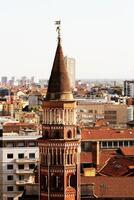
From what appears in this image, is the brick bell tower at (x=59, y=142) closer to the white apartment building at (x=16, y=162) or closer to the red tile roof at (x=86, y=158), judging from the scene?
the red tile roof at (x=86, y=158)

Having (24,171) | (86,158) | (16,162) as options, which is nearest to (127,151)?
(86,158)

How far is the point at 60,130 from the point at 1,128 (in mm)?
31645

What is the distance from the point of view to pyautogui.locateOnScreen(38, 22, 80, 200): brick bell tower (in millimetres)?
37531

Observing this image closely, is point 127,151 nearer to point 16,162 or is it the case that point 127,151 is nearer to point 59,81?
point 16,162

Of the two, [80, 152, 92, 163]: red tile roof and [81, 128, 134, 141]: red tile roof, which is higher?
[81, 128, 134, 141]: red tile roof

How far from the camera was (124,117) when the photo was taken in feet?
421

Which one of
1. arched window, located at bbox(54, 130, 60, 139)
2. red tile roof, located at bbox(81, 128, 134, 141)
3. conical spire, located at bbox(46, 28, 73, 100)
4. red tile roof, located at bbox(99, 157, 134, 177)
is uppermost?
conical spire, located at bbox(46, 28, 73, 100)

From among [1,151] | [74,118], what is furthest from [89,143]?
[74,118]

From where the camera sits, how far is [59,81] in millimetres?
37750

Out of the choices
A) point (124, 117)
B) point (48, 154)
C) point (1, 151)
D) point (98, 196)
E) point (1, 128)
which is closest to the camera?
point (48, 154)

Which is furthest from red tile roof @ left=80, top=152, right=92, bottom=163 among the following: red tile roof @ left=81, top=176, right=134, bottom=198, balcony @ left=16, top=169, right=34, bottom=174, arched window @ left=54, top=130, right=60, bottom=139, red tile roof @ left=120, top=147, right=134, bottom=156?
arched window @ left=54, top=130, right=60, bottom=139

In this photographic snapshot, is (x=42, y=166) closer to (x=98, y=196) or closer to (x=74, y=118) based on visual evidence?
(x=74, y=118)

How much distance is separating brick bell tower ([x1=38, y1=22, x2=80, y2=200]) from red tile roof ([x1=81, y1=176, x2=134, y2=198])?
8202mm

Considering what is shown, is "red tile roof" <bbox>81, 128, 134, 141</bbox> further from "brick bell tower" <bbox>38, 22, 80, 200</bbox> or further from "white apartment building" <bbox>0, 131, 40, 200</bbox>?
"brick bell tower" <bbox>38, 22, 80, 200</bbox>
